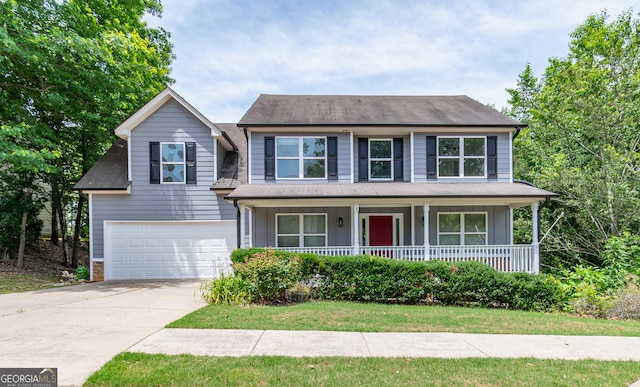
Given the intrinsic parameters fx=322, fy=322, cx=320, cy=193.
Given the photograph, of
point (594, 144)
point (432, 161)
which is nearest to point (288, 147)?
point (432, 161)

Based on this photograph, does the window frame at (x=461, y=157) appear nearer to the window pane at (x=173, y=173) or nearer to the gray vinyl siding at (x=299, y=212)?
the gray vinyl siding at (x=299, y=212)

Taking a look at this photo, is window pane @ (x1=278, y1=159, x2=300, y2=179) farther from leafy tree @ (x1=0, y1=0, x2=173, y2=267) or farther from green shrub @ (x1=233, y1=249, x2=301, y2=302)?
leafy tree @ (x1=0, y1=0, x2=173, y2=267)

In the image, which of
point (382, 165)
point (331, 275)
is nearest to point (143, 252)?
point (331, 275)

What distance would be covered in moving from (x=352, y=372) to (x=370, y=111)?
34.9 ft

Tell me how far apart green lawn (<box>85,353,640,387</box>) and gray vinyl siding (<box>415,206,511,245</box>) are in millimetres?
7851

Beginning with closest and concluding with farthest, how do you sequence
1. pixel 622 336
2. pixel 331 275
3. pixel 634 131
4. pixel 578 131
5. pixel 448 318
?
pixel 622 336, pixel 448 318, pixel 331 275, pixel 634 131, pixel 578 131

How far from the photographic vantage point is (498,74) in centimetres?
1848

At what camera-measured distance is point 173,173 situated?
39.1 feet

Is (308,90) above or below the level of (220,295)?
above

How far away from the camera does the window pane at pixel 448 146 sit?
12078mm

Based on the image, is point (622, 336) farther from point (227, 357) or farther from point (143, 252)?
point (143, 252)

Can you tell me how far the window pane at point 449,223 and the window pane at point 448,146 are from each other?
2349 millimetres

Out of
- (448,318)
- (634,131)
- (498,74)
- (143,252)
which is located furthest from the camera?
(498,74)

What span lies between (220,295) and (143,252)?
5.84m
